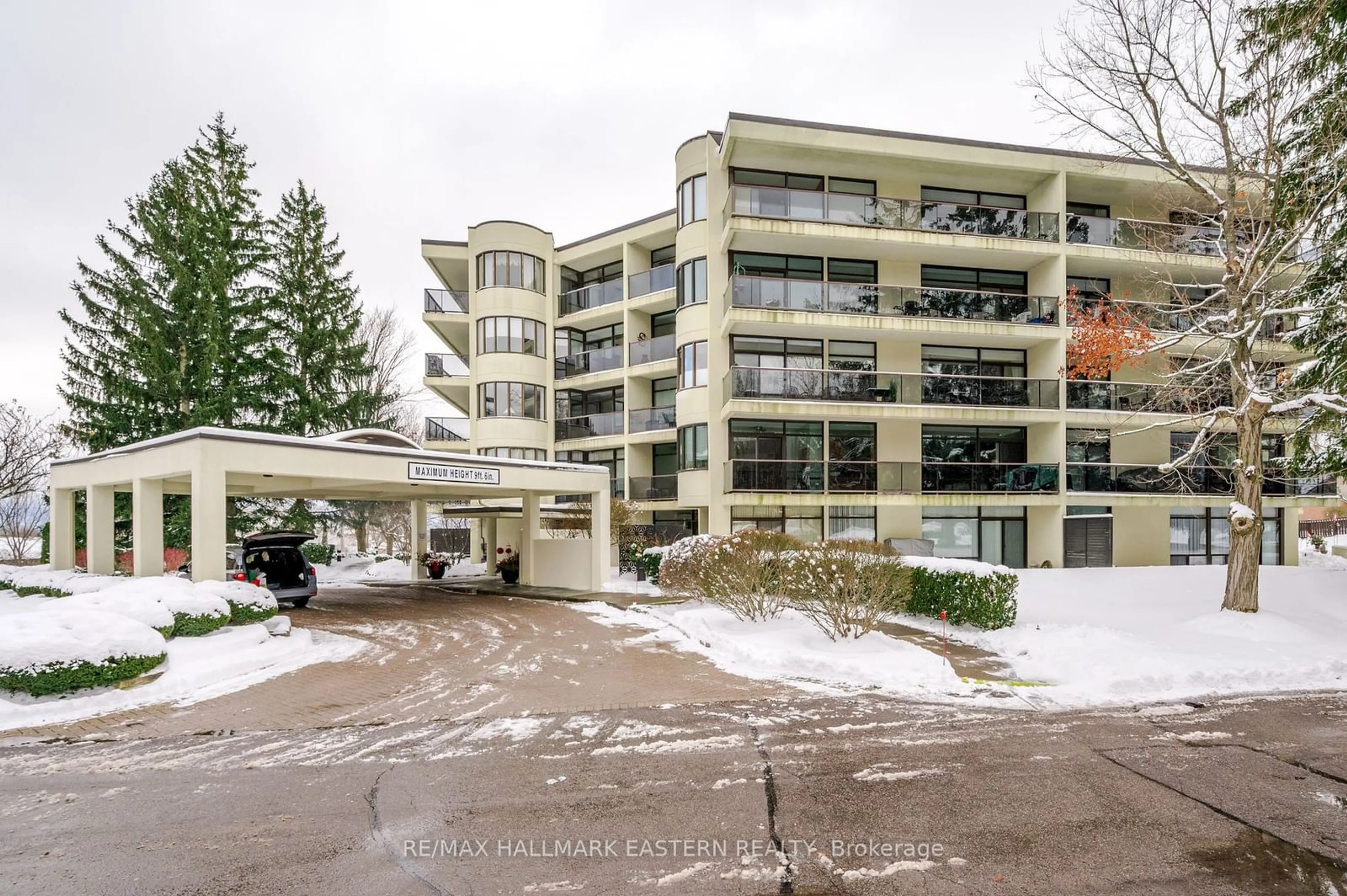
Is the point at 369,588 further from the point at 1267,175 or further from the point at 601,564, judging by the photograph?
the point at 1267,175

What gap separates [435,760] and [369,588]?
19752mm

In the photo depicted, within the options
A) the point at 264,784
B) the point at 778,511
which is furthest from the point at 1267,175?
the point at 264,784

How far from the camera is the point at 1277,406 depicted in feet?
36.9

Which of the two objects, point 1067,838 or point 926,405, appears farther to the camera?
Answer: point 926,405

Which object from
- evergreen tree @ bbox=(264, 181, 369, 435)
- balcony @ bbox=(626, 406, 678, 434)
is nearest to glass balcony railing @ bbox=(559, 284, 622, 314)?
balcony @ bbox=(626, 406, 678, 434)

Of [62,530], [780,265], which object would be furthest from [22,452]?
[780,265]

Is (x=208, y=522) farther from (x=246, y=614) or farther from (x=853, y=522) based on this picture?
(x=853, y=522)

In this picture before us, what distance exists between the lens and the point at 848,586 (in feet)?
34.4

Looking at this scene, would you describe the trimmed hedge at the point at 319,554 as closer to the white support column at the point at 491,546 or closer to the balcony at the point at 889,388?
the white support column at the point at 491,546

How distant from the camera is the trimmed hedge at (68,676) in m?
7.84

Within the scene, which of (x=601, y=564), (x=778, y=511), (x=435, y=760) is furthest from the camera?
(x=778, y=511)

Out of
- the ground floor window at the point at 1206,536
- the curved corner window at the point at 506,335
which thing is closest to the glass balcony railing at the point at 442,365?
the curved corner window at the point at 506,335

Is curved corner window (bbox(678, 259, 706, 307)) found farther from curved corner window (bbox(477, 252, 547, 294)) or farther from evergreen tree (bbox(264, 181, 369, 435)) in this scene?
evergreen tree (bbox(264, 181, 369, 435))

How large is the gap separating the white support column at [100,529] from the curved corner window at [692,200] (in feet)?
59.2
